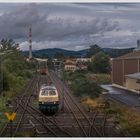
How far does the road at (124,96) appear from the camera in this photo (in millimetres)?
10594

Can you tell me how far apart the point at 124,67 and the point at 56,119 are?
1655 mm

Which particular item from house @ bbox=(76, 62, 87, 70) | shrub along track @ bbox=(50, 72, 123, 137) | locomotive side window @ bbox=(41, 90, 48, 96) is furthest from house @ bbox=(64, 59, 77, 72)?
locomotive side window @ bbox=(41, 90, 48, 96)

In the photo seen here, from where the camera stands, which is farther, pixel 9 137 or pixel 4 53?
pixel 4 53

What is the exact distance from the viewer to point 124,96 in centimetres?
1073

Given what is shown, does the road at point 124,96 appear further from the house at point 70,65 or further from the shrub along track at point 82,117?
the house at point 70,65

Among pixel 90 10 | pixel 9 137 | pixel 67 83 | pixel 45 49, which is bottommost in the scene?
pixel 9 137

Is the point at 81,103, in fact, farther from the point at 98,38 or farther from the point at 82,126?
the point at 98,38

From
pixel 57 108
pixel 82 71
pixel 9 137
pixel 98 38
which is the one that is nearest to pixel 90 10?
pixel 98 38

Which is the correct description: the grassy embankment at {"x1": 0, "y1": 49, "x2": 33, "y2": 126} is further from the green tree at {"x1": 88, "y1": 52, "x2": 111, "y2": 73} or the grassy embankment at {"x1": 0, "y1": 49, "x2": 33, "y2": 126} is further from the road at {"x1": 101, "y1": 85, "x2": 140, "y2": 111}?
the road at {"x1": 101, "y1": 85, "x2": 140, "y2": 111}

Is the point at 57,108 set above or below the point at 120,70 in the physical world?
below

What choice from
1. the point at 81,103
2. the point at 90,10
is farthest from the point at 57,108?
the point at 90,10

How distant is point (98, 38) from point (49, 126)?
6.30 ft

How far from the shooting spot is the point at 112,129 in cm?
1031

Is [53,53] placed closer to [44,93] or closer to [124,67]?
[44,93]
